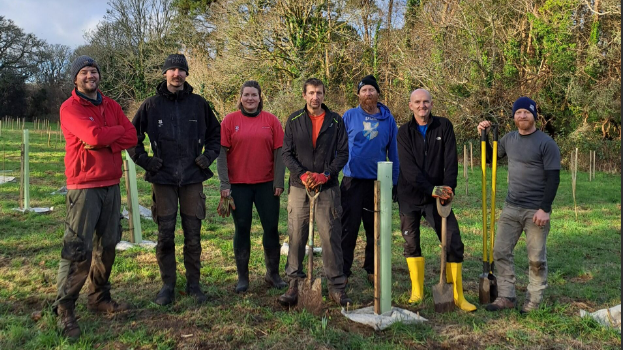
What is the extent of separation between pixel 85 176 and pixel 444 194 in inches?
124

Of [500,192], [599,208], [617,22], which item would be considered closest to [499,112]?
[617,22]

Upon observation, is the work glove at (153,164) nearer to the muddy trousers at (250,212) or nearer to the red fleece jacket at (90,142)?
the red fleece jacket at (90,142)

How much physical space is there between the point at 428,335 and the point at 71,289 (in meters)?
2.98

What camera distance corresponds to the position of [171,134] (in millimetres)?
4332

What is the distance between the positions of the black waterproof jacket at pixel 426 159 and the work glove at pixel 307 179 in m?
1.02

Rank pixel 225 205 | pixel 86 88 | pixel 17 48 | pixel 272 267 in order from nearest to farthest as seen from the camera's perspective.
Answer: pixel 86 88
pixel 225 205
pixel 272 267
pixel 17 48

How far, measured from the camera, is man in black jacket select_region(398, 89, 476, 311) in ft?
14.3

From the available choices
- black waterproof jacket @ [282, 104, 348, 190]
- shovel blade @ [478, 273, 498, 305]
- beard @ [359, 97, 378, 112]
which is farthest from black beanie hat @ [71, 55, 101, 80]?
shovel blade @ [478, 273, 498, 305]

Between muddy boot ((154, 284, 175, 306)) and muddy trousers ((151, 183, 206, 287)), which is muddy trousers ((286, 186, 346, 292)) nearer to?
muddy trousers ((151, 183, 206, 287))

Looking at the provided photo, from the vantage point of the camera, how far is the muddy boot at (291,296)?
4.23 metres

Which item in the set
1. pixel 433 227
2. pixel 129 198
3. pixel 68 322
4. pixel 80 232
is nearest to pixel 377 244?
pixel 433 227

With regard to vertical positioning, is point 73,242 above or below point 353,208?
below

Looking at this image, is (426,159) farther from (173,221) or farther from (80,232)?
(80,232)

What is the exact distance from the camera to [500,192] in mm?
12430
